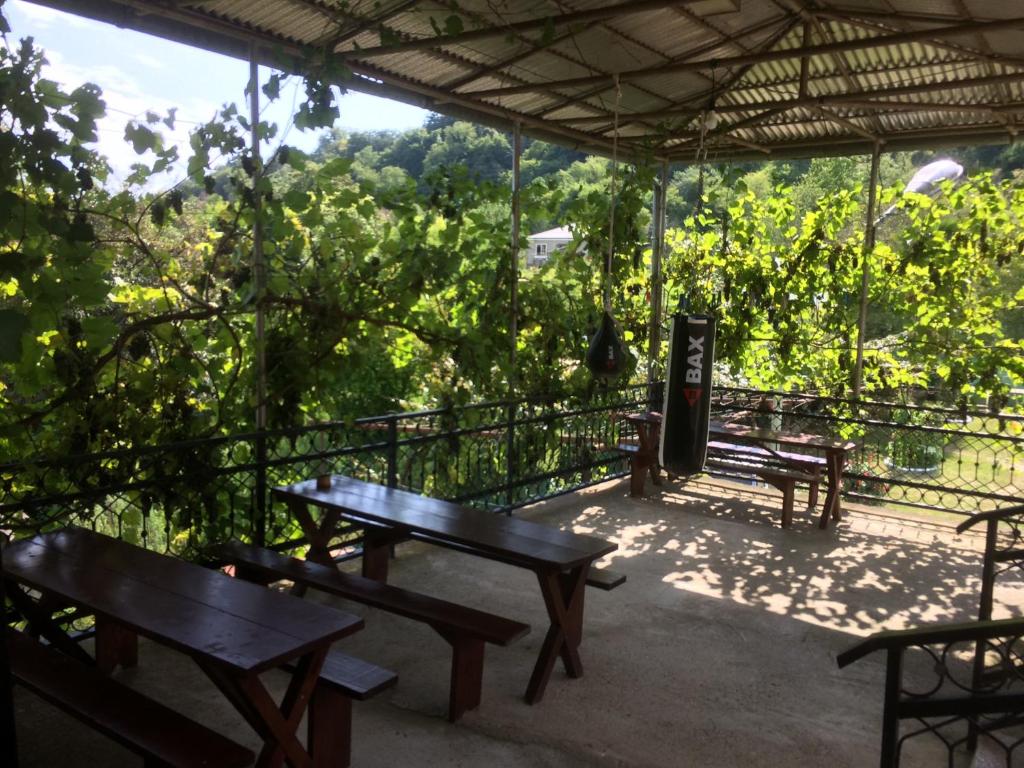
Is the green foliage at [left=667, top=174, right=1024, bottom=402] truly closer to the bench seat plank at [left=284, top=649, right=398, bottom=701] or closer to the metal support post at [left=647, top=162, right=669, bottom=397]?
the metal support post at [left=647, top=162, right=669, bottom=397]

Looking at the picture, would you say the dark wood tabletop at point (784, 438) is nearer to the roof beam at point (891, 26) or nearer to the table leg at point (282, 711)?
the roof beam at point (891, 26)

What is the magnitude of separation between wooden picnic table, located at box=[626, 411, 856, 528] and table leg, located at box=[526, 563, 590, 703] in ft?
8.08

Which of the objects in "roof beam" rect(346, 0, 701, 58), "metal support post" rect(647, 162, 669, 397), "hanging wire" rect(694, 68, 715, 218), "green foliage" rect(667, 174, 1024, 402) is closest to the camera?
"roof beam" rect(346, 0, 701, 58)

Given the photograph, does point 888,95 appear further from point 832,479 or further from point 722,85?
point 832,479

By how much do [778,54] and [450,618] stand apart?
11.3 ft

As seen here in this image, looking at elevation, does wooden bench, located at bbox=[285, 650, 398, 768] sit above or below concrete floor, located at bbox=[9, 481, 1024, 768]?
above

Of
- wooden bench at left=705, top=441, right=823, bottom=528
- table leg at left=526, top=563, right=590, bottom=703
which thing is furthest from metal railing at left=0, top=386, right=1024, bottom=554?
table leg at left=526, top=563, right=590, bottom=703

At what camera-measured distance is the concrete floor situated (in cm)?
297

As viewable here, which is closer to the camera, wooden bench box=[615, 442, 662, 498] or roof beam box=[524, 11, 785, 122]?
roof beam box=[524, 11, 785, 122]

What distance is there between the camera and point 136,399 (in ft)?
12.3

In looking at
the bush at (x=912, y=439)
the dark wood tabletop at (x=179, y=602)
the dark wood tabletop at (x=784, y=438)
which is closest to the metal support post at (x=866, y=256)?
the bush at (x=912, y=439)

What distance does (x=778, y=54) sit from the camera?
4418 millimetres

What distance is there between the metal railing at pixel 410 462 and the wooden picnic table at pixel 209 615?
0.52 m

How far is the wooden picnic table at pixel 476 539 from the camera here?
10.9 ft
